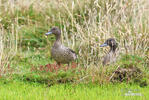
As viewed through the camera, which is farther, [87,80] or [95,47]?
[95,47]

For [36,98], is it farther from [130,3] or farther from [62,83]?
[130,3]

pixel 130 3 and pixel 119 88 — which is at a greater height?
pixel 130 3

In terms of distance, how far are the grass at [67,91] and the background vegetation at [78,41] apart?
0.75 feet

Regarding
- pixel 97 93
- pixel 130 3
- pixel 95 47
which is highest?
pixel 130 3

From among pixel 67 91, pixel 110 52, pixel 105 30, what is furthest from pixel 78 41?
pixel 67 91

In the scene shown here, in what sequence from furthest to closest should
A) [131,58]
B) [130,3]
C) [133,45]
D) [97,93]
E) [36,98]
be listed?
[130,3], [133,45], [131,58], [97,93], [36,98]

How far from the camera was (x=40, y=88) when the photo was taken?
675cm

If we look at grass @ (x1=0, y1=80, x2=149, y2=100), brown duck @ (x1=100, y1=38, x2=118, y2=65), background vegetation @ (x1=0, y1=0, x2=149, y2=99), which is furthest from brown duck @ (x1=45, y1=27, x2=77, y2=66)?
grass @ (x1=0, y1=80, x2=149, y2=100)

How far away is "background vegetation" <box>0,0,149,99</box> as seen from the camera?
7.24 meters

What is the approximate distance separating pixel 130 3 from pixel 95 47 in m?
2.25

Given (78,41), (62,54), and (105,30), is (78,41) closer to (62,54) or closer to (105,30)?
(62,54)

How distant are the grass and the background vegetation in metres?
0.23

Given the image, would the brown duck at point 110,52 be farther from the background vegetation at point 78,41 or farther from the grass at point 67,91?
the grass at point 67,91

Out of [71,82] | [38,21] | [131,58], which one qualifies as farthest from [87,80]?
[38,21]
